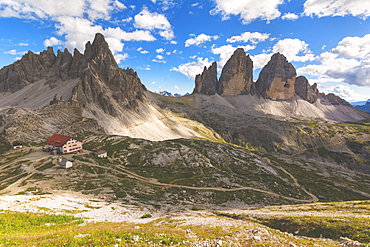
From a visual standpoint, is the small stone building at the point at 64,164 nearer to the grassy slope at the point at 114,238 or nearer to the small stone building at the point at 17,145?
the small stone building at the point at 17,145

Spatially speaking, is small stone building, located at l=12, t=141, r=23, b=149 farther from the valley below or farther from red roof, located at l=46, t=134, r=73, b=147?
red roof, located at l=46, t=134, r=73, b=147

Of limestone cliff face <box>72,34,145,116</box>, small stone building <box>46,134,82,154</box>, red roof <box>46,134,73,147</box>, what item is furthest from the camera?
limestone cliff face <box>72,34,145,116</box>

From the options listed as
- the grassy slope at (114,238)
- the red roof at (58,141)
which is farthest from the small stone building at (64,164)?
the grassy slope at (114,238)

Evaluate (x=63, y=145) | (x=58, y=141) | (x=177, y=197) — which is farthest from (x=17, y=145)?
(x=177, y=197)

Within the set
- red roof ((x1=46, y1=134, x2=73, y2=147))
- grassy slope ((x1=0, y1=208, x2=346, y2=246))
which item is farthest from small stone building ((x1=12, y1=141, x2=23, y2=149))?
grassy slope ((x1=0, y1=208, x2=346, y2=246))

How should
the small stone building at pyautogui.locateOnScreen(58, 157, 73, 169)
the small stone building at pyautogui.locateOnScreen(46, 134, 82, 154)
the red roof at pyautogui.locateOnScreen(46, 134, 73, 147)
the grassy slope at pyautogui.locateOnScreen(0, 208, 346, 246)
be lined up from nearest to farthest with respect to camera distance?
the grassy slope at pyautogui.locateOnScreen(0, 208, 346, 246) < the small stone building at pyautogui.locateOnScreen(58, 157, 73, 169) < the small stone building at pyautogui.locateOnScreen(46, 134, 82, 154) < the red roof at pyautogui.locateOnScreen(46, 134, 73, 147)

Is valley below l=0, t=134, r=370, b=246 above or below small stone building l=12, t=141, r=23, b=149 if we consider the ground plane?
below

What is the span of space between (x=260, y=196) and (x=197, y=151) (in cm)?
4893

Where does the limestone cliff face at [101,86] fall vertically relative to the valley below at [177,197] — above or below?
above

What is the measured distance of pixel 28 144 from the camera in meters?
104

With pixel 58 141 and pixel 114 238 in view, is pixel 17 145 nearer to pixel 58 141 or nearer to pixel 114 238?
pixel 58 141

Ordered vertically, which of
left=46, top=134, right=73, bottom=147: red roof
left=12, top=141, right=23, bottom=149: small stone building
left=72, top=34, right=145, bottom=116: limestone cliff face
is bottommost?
left=12, top=141, right=23, bottom=149: small stone building

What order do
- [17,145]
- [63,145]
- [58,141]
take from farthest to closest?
[17,145] < [58,141] < [63,145]

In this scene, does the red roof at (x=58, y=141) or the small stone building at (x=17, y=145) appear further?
the small stone building at (x=17, y=145)
